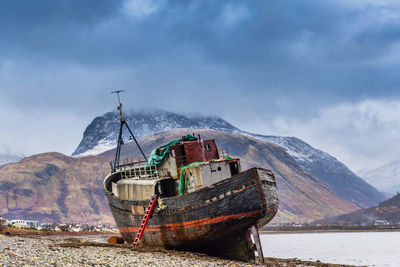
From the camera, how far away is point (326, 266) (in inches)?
1250

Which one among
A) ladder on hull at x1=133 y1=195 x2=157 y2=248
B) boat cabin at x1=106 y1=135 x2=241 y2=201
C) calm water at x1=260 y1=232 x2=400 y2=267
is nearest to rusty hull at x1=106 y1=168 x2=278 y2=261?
ladder on hull at x1=133 y1=195 x2=157 y2=248

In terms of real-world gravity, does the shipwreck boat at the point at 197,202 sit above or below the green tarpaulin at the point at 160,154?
below

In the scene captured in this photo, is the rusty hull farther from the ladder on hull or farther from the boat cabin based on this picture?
the boat cabin

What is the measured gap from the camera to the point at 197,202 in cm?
2723

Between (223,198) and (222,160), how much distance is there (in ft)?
16.1

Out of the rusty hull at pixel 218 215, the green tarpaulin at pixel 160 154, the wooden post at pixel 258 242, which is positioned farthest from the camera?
the green tarpaulin at pixel 160 154

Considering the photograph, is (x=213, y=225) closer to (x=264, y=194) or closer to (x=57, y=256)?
(x=264, y=194)

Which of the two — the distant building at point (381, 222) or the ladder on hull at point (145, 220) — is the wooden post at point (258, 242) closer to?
the ladder on hull at point (145, 220)

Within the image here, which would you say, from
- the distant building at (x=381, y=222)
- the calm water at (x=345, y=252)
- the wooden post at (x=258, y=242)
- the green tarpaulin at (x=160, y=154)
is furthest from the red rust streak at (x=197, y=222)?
the distant building at (x=381, y=222)

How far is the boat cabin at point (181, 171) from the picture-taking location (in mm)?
29875

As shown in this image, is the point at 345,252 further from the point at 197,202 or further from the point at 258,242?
the point at 197,202

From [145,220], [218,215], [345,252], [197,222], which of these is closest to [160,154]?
[145,220]

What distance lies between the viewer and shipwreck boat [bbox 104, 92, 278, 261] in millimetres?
26188

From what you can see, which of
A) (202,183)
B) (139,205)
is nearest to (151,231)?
(139,205)
